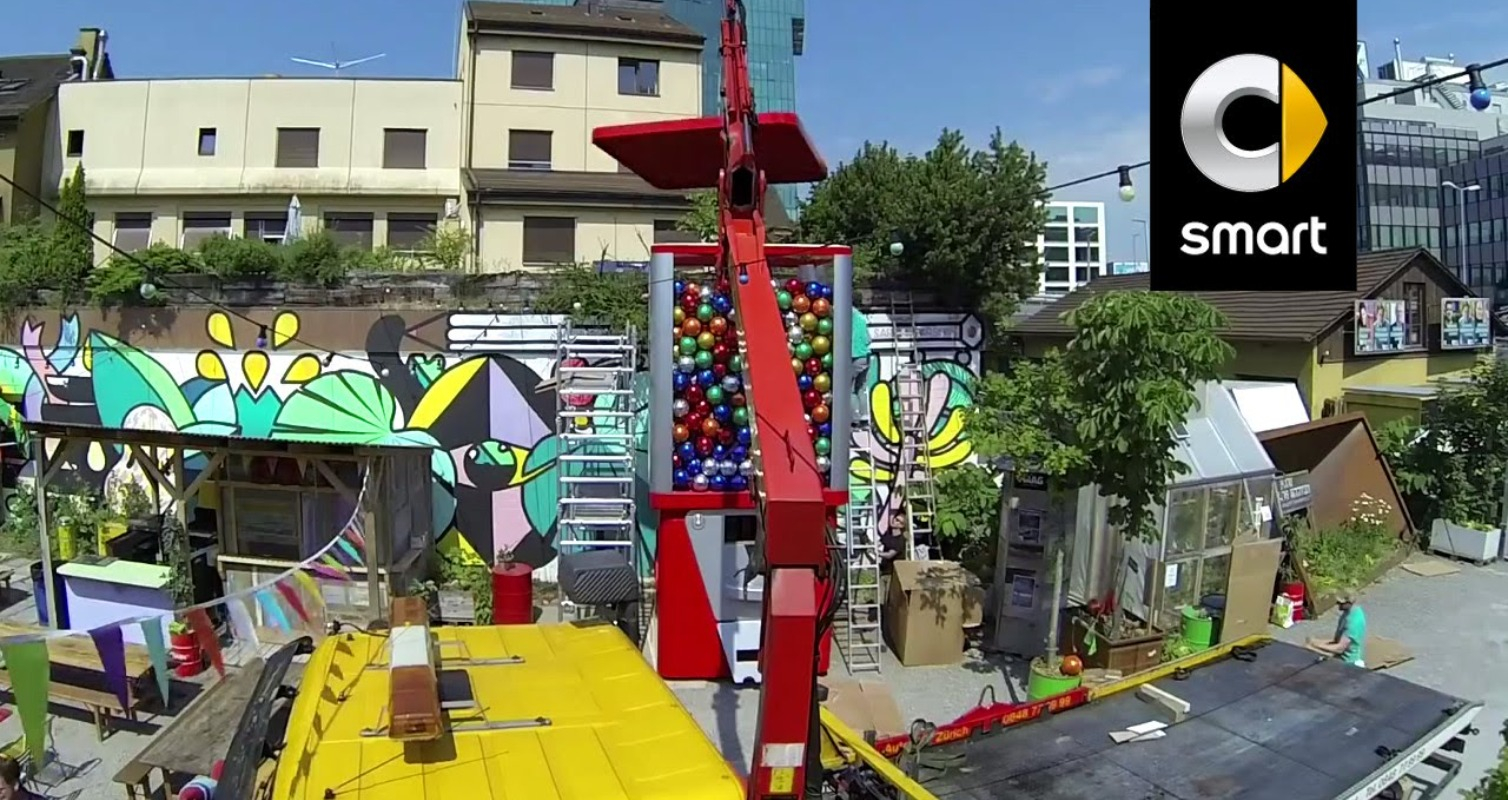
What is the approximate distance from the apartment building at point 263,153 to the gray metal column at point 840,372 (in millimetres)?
17000

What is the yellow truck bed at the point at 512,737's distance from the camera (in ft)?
12.1

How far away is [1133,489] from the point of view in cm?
948

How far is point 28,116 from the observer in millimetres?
24750

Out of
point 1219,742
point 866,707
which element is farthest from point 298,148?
point 1219,742

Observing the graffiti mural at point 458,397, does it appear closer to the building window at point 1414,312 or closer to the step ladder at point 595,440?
the step ladder at point 595,440

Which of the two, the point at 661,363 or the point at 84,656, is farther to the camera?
the point at 661,363

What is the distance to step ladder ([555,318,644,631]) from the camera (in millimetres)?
11922

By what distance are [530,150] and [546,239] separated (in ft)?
12.1

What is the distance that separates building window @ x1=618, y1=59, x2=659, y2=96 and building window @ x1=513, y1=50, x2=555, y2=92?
1896mm

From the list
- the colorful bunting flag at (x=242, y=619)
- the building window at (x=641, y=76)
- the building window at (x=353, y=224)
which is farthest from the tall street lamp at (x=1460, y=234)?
the colorful bunting flag at (x=242, y=619)

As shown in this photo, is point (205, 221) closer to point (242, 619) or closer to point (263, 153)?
point (263, 153)

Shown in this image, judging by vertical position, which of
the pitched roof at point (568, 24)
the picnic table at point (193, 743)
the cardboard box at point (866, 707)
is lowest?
the cardboard box at point (866, 707)

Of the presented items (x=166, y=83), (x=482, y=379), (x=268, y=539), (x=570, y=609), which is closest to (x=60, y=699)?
(x=268, y=539)

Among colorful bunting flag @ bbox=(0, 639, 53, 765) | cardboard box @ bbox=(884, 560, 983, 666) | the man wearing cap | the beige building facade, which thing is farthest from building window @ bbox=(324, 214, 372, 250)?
the man wearing cap
